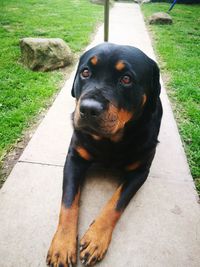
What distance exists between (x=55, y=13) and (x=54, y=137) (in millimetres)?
7468

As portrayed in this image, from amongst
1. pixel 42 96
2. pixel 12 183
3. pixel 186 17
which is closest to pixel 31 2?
pixel 186 17

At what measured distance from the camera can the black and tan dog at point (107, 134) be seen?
1843 mm

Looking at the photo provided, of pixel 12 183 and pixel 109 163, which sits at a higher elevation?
pixel 109 163

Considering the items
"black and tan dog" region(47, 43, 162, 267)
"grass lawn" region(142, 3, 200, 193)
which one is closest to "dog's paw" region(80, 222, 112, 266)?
"black and tan dog" region(47, 43, 162, 267)

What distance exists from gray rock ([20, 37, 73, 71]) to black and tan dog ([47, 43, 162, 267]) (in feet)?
8.08

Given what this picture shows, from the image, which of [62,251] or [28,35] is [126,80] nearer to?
[62,251]

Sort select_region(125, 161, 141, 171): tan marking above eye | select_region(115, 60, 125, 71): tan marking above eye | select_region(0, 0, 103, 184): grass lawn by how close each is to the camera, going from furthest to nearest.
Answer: select_region(0, 0, 103, 184): grass lawn < select_region(125, 161, 141, 171): tan marking above eye < select_region(115, 60, 125, 71): tan marking above eye

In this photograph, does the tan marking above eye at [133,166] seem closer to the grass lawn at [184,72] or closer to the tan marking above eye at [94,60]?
the grass lawn at [184,72]

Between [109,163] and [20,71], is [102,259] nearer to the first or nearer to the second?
[109,163]

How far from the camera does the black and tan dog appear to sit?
1843mm

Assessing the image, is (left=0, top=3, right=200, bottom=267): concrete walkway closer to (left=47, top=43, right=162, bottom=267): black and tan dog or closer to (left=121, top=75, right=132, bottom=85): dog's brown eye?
(left=47, top=43, right=162, bottom=267): black and tan dog

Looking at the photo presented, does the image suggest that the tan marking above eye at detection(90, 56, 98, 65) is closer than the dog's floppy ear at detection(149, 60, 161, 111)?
Yes

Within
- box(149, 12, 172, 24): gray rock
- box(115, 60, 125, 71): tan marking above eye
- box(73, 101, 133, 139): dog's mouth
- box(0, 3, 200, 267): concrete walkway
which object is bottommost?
box(149, 12, 172, 24): gray rock

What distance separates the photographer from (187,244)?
6.40 feet
